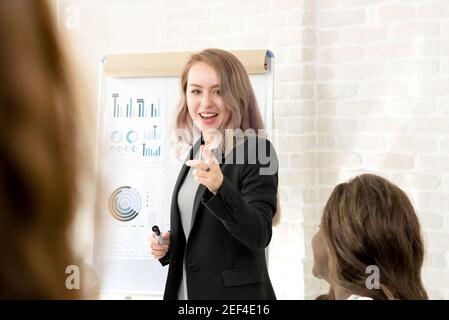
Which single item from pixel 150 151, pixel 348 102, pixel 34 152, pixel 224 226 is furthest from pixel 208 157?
pixel 34 152

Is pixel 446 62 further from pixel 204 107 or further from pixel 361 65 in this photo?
pixel 204 107

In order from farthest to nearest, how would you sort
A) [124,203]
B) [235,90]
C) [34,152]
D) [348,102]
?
[348,102], [124,203], [235,90], [34,152]

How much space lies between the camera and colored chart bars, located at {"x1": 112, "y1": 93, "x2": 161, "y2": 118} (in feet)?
5.16

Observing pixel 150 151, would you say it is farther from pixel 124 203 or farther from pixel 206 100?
pixel 206 100

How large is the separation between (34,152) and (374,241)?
758 millimetres

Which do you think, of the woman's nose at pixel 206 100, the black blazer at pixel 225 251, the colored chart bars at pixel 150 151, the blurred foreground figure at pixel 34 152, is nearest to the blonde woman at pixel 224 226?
the black blazer at pixel 225 251

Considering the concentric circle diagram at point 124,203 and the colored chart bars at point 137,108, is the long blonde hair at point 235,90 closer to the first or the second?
the colored chart bars at point 137,108

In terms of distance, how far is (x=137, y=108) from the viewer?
1.59 m

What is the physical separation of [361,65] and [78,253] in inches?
60.8

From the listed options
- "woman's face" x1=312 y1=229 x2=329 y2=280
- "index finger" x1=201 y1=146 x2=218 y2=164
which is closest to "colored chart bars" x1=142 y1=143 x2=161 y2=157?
"index finger" x1=201 y1=146 x2=218 y2=164

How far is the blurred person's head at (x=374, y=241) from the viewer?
0.88 meters

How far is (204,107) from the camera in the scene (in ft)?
4.43

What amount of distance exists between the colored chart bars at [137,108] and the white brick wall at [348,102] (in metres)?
0.38

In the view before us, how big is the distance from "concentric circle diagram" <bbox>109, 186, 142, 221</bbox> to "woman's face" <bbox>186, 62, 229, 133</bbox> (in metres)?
0.32
